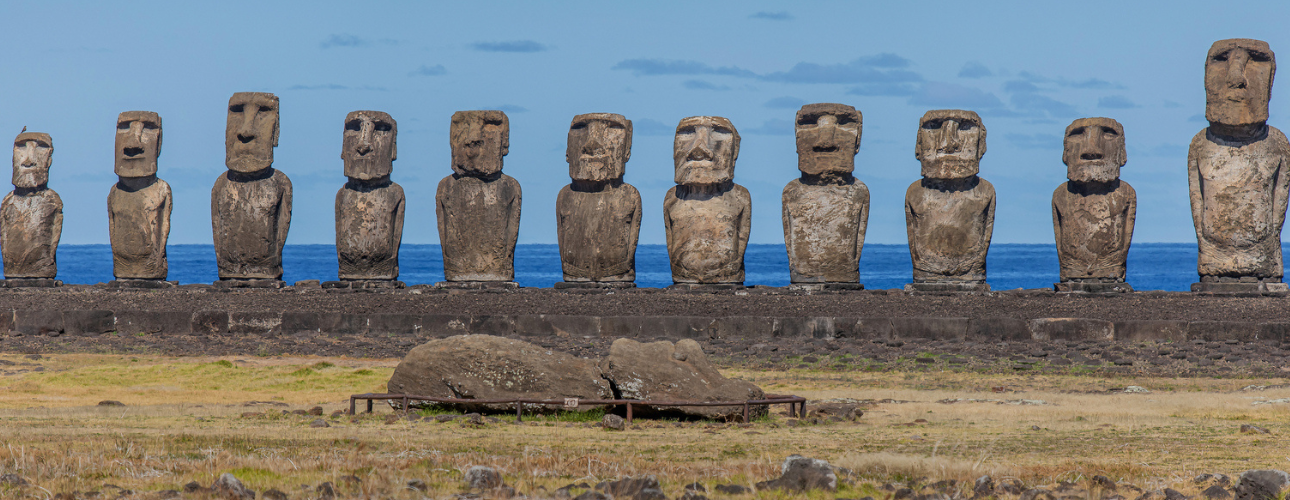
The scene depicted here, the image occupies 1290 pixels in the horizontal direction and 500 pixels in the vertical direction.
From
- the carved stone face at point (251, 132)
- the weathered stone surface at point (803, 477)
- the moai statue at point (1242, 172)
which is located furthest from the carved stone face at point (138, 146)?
the weathered stone surface at point (803, 477)

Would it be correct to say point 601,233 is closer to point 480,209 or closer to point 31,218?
point 480,209

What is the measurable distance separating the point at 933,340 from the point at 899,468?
908cm

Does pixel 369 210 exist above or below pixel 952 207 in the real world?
below

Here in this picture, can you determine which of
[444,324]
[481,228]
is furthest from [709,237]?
[444,324]

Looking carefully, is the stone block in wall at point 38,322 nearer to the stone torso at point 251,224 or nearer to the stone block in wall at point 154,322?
the stone block in wall at point 154,322

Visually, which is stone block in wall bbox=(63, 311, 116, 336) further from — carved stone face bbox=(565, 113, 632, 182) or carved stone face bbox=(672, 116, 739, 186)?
carved stone face bbox=(672, 116, 739, 186)

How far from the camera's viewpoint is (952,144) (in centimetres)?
1884

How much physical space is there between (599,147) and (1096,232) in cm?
682

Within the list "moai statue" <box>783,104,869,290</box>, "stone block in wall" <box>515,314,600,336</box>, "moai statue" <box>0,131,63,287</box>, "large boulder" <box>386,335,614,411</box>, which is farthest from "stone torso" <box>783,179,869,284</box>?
"moai statue" <box>0,131,63,287</box>

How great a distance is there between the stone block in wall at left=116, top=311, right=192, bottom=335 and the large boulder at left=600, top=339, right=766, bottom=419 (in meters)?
9.52

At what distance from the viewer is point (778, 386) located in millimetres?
13023

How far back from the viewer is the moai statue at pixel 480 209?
65.1ft

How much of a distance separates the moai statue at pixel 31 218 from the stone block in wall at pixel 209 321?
488cm

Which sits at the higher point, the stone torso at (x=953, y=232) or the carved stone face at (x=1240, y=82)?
the carved stone face at (x=1240, y=82)
